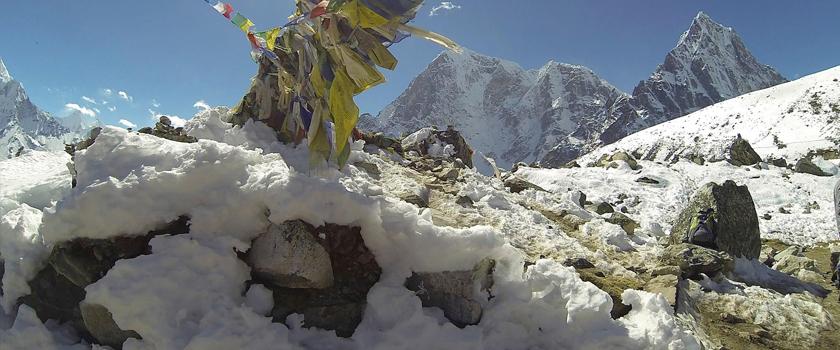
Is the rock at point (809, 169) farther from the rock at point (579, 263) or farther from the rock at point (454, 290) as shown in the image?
the rock at point (454, 290)

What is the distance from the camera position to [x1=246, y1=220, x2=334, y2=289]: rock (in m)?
4.43

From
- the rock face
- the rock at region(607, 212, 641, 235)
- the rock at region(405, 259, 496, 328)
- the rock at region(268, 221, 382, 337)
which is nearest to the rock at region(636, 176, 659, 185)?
the rock at region(607, 212, 641, 235)

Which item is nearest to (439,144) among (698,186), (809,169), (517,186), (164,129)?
(517,186)

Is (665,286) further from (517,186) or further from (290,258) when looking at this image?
(517,186)

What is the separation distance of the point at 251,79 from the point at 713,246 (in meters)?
9.79

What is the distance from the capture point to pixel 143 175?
15.7 feet

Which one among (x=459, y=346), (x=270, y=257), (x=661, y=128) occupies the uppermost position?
(x=661, y=128)

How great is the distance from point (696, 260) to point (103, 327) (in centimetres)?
757

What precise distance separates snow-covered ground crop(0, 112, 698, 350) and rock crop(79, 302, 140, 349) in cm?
14

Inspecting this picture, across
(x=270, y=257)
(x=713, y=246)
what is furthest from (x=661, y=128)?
(x=270, y=257)

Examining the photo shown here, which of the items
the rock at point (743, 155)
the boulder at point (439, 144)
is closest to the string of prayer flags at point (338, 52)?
the boulder at point (439, 144)

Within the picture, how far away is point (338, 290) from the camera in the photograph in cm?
471

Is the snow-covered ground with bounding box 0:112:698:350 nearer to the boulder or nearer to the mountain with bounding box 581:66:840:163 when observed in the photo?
the boulder

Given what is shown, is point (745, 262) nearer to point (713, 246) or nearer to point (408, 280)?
point (713, 246)
